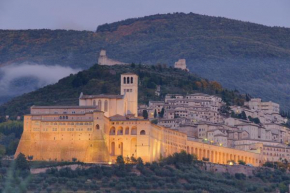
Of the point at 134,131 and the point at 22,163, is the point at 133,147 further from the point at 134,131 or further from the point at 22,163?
the point at 22,163

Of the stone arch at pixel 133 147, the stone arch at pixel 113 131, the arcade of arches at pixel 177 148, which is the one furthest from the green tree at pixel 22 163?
the stone arch at pixel 133 147

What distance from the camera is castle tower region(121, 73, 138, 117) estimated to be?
7862 centimetres

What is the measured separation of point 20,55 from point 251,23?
45572mm

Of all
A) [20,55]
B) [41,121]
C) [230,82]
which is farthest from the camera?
[20,55]

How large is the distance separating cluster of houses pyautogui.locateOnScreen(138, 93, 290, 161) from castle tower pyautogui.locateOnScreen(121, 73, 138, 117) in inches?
243

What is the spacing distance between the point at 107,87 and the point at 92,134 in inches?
1053

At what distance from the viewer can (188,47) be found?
157 metres

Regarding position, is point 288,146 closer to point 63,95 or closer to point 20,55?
point 63,95

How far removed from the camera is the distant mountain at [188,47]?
145125 millimetres

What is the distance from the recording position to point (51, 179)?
62844 millimetres

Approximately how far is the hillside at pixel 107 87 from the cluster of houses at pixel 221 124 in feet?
11.1

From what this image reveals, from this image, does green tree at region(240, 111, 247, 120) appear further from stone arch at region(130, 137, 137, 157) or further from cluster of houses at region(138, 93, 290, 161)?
stone arch at region(130, 137, 137, 157)

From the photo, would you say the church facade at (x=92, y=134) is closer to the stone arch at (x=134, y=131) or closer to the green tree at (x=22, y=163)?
the stone arch at (x=134, y=131)

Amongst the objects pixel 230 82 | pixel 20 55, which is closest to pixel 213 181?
pixel 230 82
